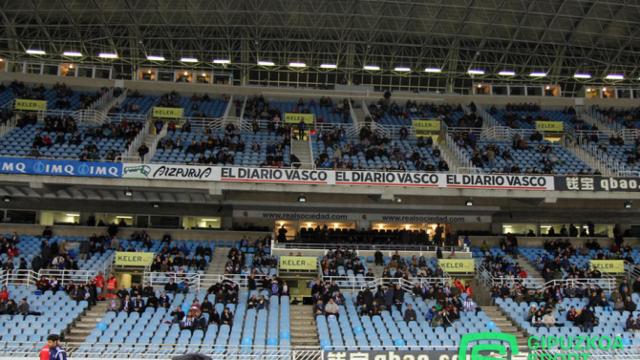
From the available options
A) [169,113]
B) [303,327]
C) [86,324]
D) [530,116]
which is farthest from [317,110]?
[86,324]

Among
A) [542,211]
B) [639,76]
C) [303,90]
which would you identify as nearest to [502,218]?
[542,211]

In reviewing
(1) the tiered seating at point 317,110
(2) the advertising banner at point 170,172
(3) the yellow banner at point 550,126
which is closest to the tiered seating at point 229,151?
(2) the advertising banner at point 170,172

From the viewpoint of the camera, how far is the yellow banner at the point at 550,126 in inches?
1405

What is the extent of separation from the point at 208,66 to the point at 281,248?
61.2ft

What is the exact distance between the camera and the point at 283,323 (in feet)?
63.9

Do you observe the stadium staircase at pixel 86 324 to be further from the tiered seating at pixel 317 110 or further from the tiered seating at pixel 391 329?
the tiered seating at pixel 317 110

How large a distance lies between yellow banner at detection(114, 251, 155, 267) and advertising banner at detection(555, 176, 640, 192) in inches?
693

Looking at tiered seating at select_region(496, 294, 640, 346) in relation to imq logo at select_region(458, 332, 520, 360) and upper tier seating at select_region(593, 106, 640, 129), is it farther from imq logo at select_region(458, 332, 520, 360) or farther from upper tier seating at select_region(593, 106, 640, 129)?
upper tier seating at select_region(593, 106, 640, 129)

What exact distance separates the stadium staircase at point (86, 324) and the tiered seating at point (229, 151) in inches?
327

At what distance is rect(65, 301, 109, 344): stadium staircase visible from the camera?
61.3 feet

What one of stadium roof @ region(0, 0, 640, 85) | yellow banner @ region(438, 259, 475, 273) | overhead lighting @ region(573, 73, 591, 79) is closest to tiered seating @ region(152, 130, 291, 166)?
stadium roof @ region(0, 0, 640, 85)

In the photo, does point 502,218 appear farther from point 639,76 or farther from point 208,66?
point 208,66

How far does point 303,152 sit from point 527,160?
11137 millimetres

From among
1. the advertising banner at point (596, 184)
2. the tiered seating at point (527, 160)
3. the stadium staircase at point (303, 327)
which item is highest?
the tiered seating at point (527, 160)
